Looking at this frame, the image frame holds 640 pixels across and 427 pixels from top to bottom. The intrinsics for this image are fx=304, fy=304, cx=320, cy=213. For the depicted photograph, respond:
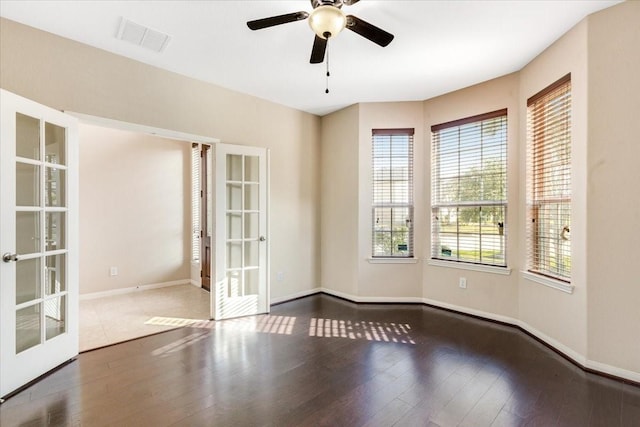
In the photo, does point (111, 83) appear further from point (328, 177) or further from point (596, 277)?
point (596, 277)

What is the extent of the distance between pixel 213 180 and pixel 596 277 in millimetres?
3806

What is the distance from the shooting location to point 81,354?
2742mm

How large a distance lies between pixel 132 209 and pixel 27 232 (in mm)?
2826

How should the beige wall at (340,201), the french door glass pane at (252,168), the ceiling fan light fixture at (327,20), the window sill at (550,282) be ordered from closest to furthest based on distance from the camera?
the ceiling fan light fixture at (327,20), the window sill at (550,282), the french door glass pane at (252,168), the beige wall at (340,201)

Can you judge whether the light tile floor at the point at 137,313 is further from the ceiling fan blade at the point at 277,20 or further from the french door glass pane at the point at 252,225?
the ceiling fan blade at the point at 277,20

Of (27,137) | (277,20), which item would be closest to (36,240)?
(27,137)

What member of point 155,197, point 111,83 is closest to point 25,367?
point 111,83

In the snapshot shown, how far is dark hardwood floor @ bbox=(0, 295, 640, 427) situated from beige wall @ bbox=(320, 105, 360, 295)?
1314 mm

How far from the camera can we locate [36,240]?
238cm

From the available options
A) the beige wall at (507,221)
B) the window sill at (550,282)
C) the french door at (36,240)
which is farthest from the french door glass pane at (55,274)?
the window sill at (550,282)

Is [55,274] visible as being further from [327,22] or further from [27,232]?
[327,22]

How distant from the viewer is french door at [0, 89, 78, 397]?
2.14 metres

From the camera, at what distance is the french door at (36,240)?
2.14m

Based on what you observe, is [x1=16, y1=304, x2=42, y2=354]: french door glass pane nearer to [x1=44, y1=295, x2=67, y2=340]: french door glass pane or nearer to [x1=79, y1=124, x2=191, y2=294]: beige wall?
[x1=44, y1=295, x2=67, y2=340]: french door glass pane
